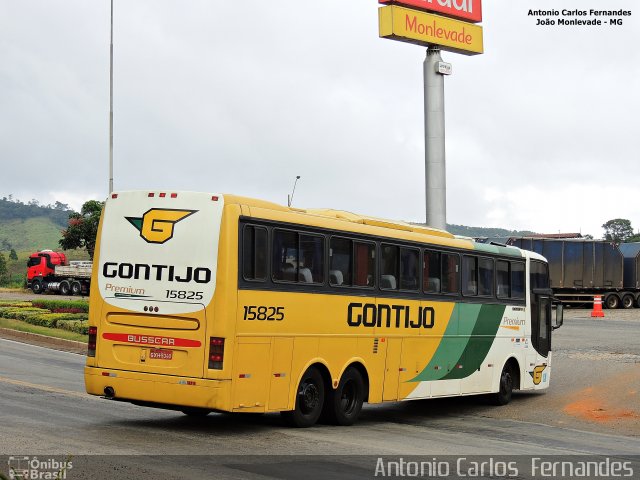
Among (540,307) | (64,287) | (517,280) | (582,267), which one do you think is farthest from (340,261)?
(64,287)

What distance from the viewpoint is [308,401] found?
1510 centimetres

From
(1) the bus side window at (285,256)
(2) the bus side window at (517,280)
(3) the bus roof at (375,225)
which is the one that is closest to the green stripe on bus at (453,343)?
(3) the bus roof at (375,225)

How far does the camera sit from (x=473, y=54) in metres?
41.7

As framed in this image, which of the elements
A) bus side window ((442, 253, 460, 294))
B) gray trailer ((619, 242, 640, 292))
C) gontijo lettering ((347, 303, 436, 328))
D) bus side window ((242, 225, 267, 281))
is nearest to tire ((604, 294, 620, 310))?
gray trailer ((619, 242, 640, 292))

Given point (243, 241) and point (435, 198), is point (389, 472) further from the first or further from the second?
point (435, 198)

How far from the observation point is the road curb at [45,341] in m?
29.1

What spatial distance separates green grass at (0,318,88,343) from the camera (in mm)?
31417

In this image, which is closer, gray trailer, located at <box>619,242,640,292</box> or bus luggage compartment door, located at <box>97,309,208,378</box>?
bus luggage compartment door, located at <box>97,309,208,378</box>

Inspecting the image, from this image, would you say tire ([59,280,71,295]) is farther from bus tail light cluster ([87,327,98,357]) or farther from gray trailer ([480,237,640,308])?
bus tail light cluster ([87,327,98,357])

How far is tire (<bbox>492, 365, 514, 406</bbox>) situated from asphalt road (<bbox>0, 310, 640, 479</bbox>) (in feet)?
0.92

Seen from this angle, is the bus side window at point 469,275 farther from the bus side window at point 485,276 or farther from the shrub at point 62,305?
the shrub at point 62,305

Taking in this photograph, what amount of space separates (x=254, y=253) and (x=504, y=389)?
904 centimetres

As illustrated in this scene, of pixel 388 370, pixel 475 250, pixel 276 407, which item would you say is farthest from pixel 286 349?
pixel 475 250

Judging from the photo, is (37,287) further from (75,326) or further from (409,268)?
(409,268)
